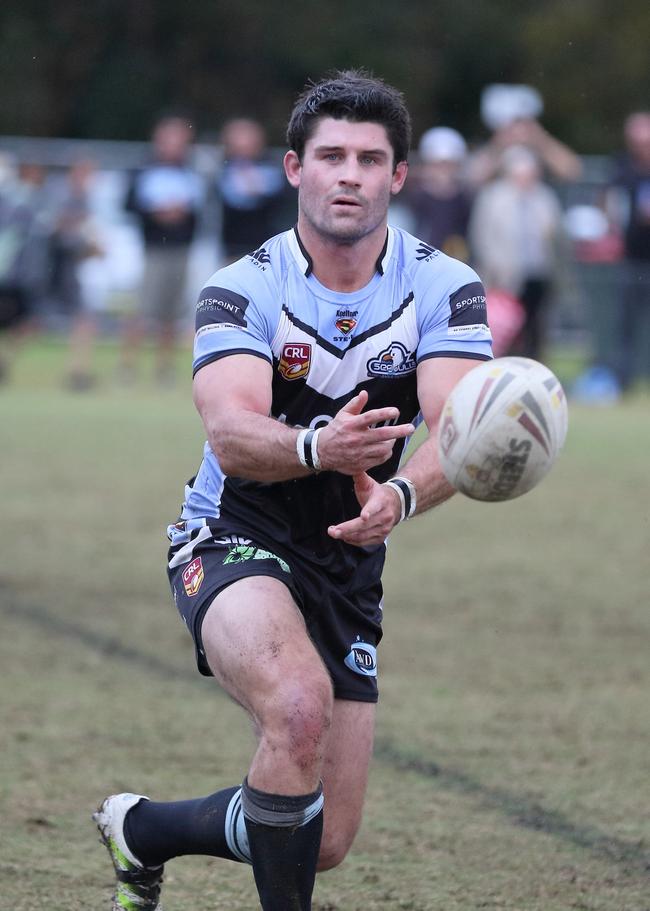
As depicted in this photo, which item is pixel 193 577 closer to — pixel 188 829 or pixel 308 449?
pixel 308 449

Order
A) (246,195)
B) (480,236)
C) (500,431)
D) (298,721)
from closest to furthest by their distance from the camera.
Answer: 1. (298,721)
2. (500,431)
3. (480,236)
4. (246,195)

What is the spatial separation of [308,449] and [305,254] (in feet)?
2.55

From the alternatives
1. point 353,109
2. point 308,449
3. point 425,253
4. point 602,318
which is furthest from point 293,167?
point 602,318

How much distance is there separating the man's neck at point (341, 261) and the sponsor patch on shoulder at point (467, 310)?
0.25 m

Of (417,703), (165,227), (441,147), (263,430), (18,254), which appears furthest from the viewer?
(18,254)

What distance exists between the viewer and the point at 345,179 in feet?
15.4

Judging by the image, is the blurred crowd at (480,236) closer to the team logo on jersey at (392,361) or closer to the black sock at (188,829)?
the team logo on jersey at (392,361)

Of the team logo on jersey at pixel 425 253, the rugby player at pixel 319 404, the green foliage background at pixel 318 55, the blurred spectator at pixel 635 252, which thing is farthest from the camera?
the green foliage background at pixel 318 55

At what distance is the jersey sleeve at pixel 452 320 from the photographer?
4715 mm

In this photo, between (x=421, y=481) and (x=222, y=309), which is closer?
(x=421, y=481)

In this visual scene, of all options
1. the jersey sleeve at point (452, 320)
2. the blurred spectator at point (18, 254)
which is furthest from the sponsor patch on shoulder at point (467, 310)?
the blurred spectator at point (18, 254)

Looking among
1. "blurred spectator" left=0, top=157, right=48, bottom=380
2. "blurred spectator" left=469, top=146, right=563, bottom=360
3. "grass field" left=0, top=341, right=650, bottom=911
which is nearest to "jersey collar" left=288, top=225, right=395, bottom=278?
"grass field" left=0, top=341, right=650, bottom=911

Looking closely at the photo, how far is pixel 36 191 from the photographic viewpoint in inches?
816

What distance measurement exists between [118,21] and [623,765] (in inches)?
1620
